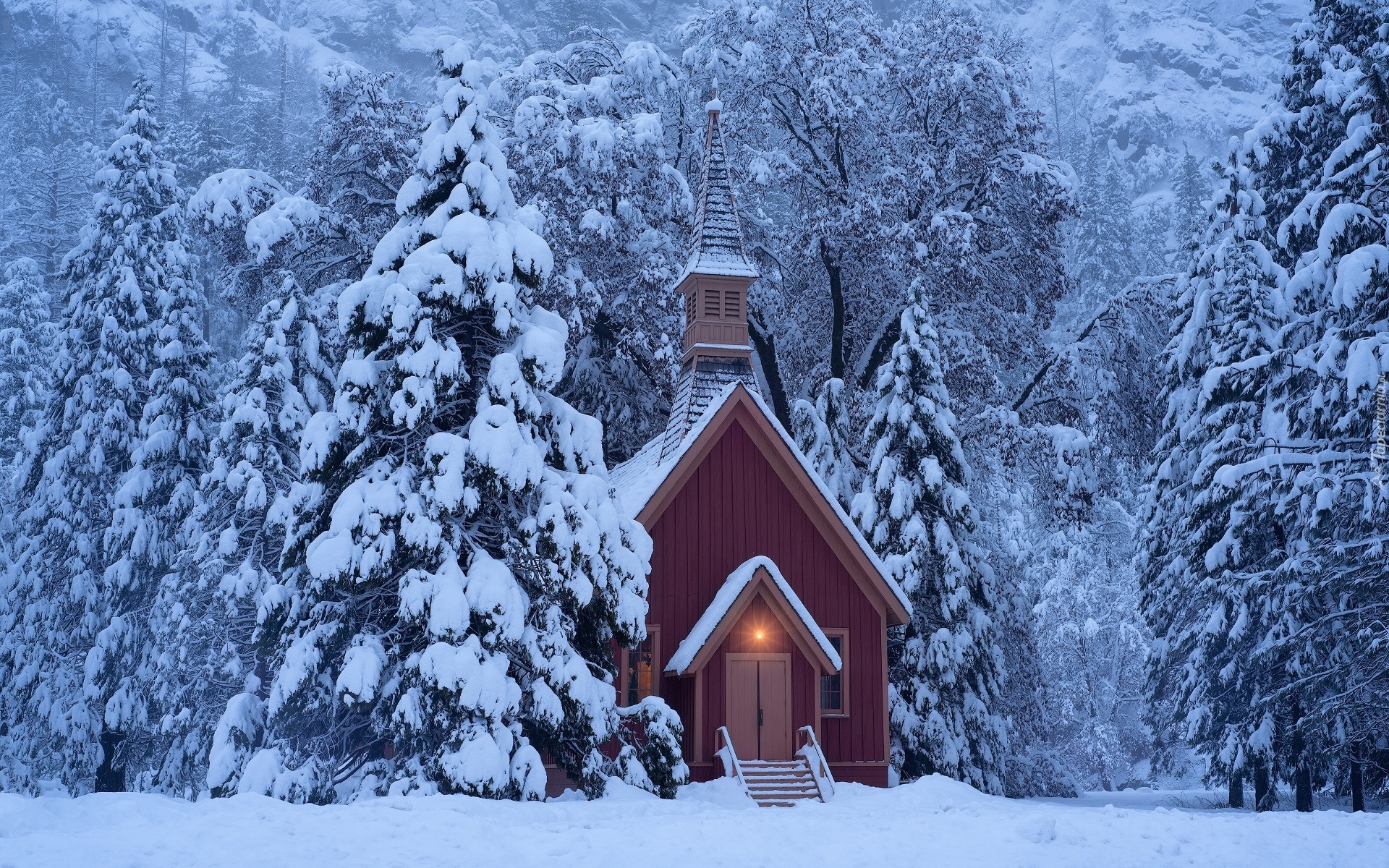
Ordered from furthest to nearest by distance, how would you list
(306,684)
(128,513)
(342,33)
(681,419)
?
(342,33)
(128,513)
(681,419)
(306,684)

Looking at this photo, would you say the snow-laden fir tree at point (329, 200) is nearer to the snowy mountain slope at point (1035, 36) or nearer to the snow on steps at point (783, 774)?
the snow on steps at point (783, 774)

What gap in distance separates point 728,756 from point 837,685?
330 centimetres

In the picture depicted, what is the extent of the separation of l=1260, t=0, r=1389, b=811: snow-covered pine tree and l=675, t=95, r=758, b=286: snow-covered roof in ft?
35.6

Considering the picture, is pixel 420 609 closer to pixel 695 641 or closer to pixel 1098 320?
pixel 695 641

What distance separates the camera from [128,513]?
30422 mm

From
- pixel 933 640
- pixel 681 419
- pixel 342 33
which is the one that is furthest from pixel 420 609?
pixel 342 33

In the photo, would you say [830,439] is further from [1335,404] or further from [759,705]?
[1335,404]

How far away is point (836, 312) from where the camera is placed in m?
32.4

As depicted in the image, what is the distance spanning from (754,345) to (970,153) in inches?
300

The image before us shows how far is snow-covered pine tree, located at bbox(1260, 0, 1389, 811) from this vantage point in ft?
59.5

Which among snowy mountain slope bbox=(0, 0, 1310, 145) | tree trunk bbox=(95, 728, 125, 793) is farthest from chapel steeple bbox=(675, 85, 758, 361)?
snowy mountain slope bbox=(0, 0, 1310, 145)

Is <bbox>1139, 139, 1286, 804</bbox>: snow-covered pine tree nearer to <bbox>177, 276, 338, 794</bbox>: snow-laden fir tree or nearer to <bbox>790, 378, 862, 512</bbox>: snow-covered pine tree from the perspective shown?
<bbox>790, 378, 862, 512</bbox>: snow-covered pine tree

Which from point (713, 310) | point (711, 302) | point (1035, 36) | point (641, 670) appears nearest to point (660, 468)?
point (641, 670)

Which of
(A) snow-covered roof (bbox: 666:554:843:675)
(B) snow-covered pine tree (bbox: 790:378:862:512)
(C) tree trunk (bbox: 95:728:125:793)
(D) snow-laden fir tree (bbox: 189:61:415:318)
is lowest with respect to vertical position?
(C) tree trunk (bbox: 95:728:125:793)
